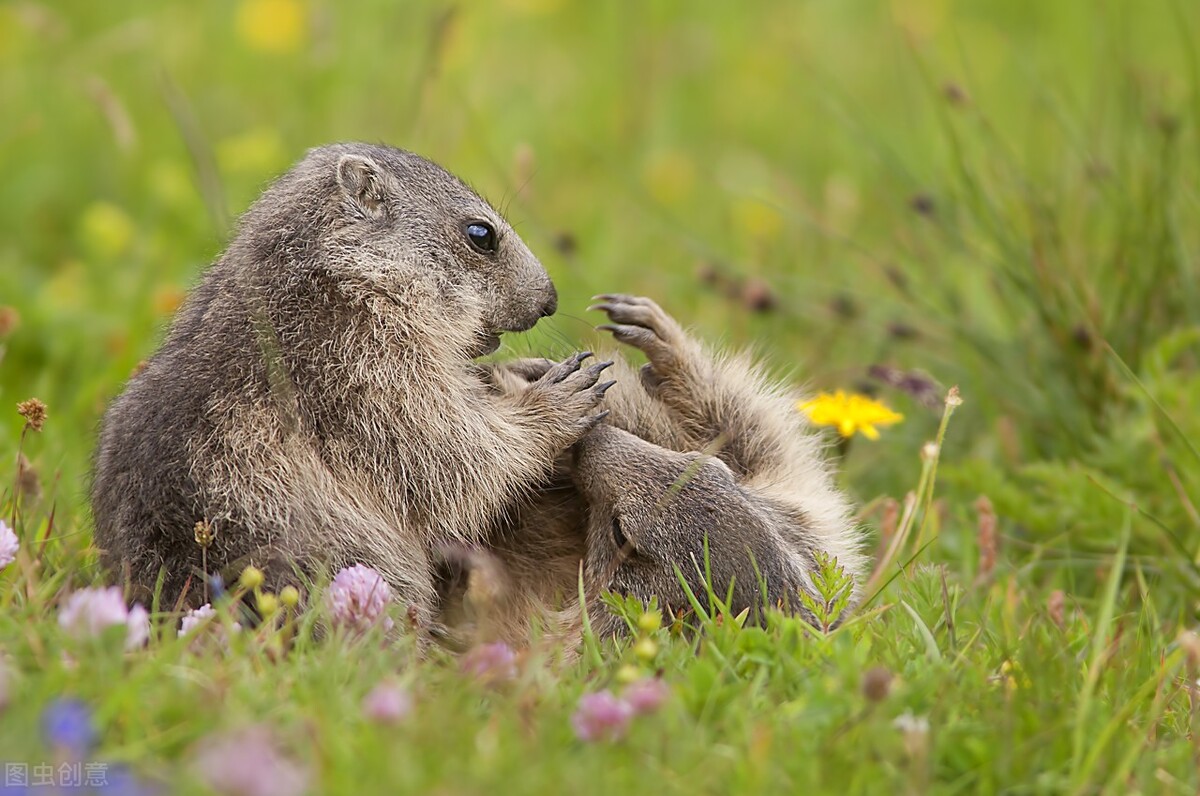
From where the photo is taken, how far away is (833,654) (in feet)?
10.6

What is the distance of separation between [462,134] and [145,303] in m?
2.74

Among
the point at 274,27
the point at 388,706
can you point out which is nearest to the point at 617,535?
the point at 388,706

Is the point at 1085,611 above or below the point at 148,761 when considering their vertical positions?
below

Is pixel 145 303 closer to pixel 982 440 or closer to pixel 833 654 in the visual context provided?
pixel 982 440

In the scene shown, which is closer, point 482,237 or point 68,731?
point 68,731

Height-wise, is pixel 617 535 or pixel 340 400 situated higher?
pixel 340 400

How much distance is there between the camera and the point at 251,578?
3.27 m

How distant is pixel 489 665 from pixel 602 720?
406 millimetres

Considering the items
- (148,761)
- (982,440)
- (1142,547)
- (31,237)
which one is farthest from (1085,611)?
(31,237)

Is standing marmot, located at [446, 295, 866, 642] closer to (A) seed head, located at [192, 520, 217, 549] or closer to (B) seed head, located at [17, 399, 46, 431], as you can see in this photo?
(A) seed head, located at [192, 520, 217, 549]

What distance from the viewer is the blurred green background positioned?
17.8 feet

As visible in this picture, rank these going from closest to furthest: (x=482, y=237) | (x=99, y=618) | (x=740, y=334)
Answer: (x=99, y=618) → (x=482, y=237) → (x=740, y=334)

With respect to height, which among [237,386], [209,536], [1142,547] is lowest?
[1142,547]

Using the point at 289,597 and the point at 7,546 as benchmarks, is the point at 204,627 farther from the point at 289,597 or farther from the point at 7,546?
the point at 7,546
